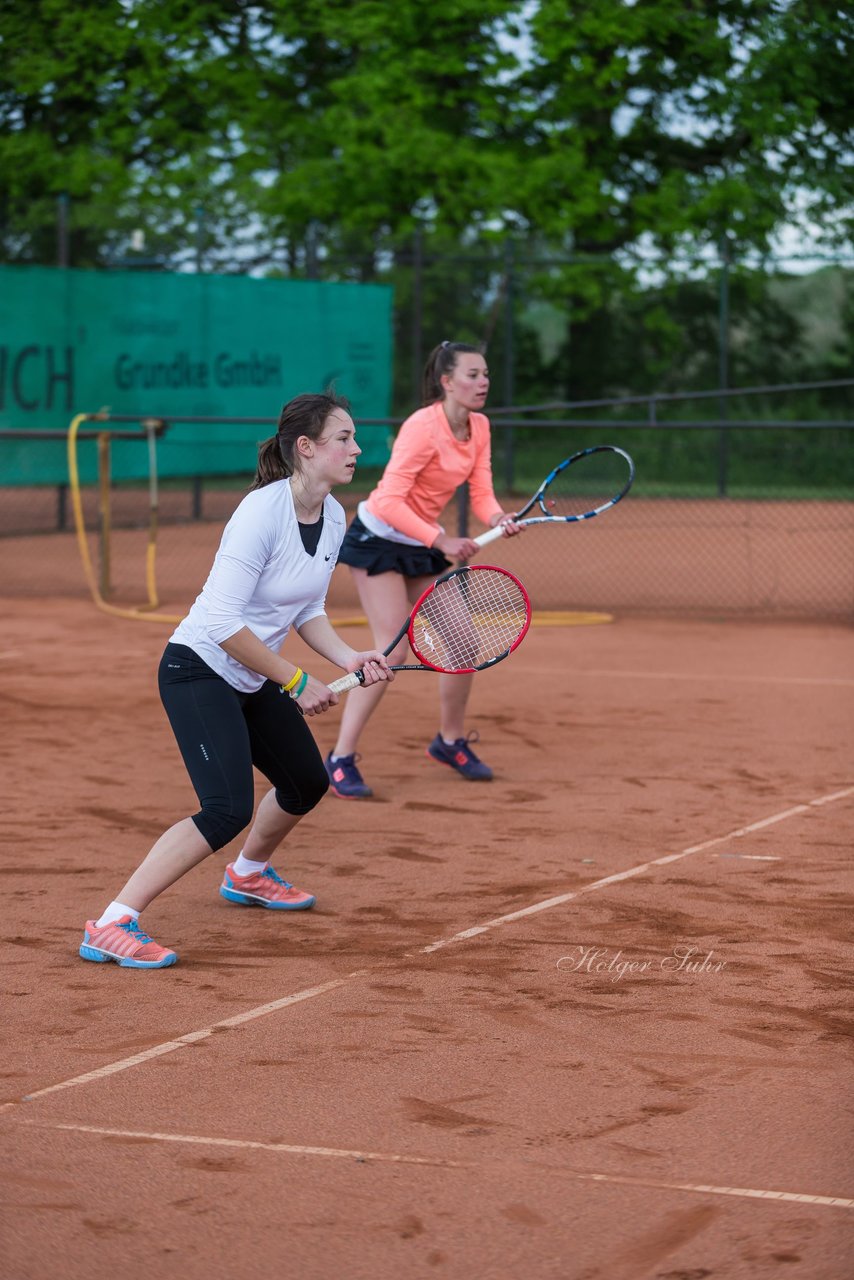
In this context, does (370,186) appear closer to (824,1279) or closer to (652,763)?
(652,763)

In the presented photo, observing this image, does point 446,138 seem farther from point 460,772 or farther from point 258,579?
point 258,579

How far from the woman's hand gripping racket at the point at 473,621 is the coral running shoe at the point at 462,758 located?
4.93ft

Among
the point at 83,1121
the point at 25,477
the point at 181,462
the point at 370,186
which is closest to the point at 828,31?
the point at 370,186

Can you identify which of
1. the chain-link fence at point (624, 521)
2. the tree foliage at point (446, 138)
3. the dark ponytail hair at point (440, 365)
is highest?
the tree foliage at point (446, 138)

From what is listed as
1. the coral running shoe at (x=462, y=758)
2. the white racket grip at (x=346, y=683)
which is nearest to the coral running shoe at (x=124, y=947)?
the white racket grip at (x=346, y=683)

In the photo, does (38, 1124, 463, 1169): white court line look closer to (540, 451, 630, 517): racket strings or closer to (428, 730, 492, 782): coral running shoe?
(428, 730, 492, 782): coral running shoe

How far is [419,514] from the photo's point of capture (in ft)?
24.1

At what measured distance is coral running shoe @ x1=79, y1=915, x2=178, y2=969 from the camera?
492 centimetres

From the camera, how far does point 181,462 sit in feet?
59.7

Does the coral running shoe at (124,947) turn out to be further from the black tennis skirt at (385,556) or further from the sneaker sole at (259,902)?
the black tennis skirt at (385,556)

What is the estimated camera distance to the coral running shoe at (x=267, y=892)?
18.2 ft

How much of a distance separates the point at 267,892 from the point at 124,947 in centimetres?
74

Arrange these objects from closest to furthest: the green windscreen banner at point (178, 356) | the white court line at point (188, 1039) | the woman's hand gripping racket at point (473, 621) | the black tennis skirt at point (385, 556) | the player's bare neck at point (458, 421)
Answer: the white court line at point (188, 1039), the woman's hand gripping racket at point (473, 621), the player's bare neck at point (458, 421), the black tennis skirt at point (385, 556), the green windscreen banner at point (178, 356)

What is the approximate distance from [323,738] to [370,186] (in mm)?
17173
